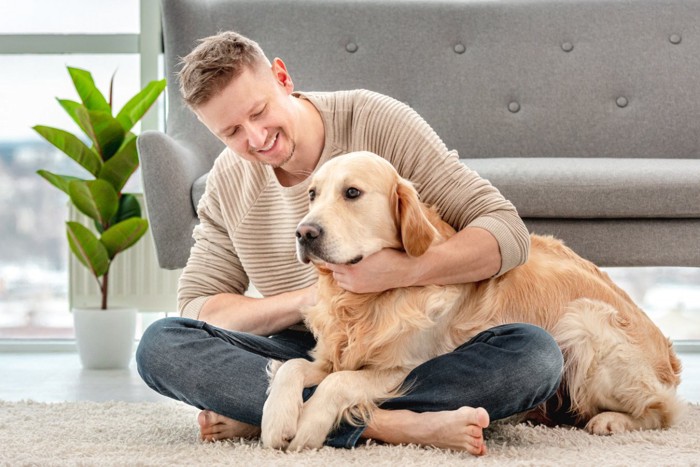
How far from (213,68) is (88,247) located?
182 centimetres

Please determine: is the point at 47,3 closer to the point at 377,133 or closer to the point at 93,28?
the point at 93,28

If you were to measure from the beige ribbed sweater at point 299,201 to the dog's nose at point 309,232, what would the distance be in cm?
35

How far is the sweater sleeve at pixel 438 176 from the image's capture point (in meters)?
1.82

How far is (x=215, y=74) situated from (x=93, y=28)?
275 centimetres

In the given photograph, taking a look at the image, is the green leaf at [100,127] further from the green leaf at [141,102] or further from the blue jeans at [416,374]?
the blue jeans at [416,374]

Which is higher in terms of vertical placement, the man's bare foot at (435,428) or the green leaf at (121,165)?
the green leaf at (121,165)

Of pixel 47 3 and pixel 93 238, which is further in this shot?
pixel 47 3

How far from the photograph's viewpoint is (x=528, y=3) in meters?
3.77

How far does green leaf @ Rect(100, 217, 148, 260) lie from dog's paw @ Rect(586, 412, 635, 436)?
215 cm

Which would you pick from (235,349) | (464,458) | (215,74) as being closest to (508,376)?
(464,458)

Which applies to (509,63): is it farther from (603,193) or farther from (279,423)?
(279,423)

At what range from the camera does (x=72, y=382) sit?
3.07 m

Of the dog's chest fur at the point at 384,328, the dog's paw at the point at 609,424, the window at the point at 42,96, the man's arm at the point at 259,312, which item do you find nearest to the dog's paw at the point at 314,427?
the dog's chest fur at the point at 384,328

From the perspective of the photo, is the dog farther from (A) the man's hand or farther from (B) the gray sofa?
(B) the gray sofa
